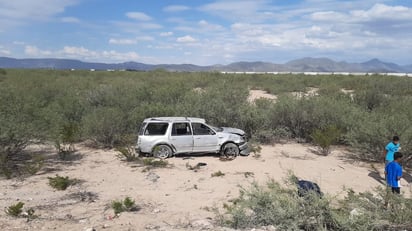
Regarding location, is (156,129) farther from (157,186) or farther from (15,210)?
(15,210)

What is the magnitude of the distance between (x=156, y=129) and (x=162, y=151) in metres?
0.81

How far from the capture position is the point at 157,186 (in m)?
10.2

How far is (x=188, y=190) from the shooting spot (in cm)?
991

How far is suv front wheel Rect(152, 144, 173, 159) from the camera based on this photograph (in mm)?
13102

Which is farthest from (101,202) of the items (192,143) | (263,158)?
(263,158)

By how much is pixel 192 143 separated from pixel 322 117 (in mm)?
6674

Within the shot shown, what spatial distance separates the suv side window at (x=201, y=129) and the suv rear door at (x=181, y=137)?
0.20 meters

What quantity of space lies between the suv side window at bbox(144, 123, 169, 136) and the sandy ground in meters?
1.06

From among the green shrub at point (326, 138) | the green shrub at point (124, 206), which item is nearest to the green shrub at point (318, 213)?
the green shrub at point (124, 206)

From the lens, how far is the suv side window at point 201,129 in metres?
13.4

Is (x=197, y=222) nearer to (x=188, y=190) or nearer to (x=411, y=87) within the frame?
(x=188, y=190)

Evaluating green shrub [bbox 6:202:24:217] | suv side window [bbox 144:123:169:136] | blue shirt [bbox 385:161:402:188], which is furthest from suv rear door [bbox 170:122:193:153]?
blue shirt [bbox 385:161:402:188]

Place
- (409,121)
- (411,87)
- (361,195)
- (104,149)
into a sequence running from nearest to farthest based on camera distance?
1. (361,195)
2. (409,121)
3. (104,149)
4. (411,87)

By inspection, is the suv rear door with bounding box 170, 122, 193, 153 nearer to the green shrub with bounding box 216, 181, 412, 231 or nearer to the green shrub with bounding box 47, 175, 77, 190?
the green shrub with bounding box 47, 175, 77, 190
